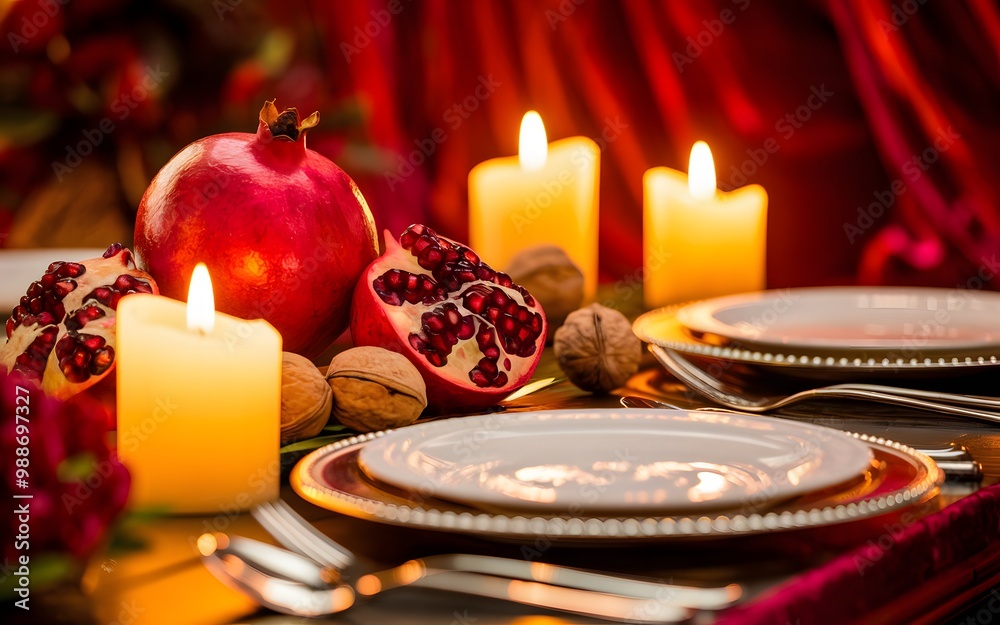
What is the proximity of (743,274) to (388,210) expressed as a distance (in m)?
1.46

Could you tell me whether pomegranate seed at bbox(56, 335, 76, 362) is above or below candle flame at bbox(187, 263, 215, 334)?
below

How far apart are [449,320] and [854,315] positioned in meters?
0.55

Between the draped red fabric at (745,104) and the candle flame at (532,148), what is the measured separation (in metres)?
1.27

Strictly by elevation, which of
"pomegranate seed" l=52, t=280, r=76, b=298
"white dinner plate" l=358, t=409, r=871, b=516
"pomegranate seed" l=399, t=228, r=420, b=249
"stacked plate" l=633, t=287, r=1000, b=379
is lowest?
"white dinner plate" l=358, t=409, r=871, b=516

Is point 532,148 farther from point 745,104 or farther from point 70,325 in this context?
point 745,104

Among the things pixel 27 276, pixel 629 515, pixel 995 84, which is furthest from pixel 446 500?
pixel 995 84

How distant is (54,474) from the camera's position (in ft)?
1.75

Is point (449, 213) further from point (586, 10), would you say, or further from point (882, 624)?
point (882, 624)

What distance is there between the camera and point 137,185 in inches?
107

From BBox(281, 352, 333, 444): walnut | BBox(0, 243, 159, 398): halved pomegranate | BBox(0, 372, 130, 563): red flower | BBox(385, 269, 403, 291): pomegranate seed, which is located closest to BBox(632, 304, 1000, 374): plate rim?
BBox(385, 269, 403, 291): pomegranate seed

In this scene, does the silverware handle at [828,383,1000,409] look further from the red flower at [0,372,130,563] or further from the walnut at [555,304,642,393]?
the red flower at [0,372,130,563]

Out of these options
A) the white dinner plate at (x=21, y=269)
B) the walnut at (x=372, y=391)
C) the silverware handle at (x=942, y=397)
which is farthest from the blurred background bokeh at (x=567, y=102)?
the walnut at (x=372, y=391)

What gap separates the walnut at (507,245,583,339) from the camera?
1304mm

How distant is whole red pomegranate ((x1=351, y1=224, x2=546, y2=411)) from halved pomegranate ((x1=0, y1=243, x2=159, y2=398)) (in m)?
0.18
